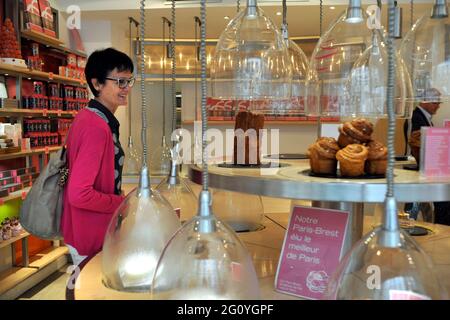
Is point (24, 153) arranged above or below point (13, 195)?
above

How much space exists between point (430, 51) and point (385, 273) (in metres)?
0.75

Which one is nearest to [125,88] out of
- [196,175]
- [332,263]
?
[196,175]

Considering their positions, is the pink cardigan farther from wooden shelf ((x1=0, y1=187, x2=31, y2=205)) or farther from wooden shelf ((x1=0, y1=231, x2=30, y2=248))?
wooden shelf ((x1=0, y1=231, x2=30, y2=248))

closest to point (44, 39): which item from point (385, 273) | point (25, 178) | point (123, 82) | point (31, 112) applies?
point (31, 112)

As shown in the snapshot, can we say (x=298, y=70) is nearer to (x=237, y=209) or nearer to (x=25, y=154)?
(x=237, y=209)

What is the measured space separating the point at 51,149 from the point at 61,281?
1.22m

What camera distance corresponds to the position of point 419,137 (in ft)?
4.49

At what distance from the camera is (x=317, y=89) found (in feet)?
4.59

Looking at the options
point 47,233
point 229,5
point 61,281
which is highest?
point 229,5

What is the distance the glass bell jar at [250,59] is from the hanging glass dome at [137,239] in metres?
0.49

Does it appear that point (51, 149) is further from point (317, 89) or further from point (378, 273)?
point (378, 273)

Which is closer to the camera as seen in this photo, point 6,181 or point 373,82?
point 373,82

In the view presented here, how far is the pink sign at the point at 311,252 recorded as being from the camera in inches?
41.9

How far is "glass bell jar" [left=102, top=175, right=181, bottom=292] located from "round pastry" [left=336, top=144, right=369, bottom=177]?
418 mm
